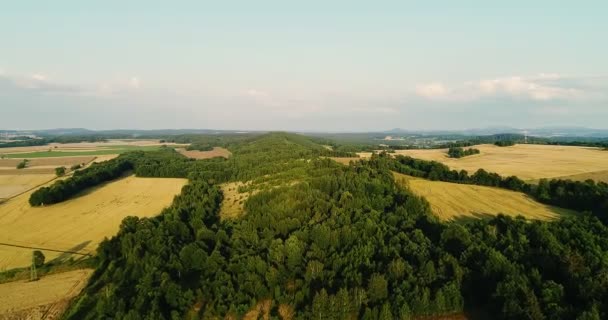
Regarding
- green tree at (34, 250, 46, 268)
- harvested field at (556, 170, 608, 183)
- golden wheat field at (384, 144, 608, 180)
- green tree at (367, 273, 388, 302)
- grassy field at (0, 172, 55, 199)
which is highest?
golden wheat field at (384, 144, 608, 180)

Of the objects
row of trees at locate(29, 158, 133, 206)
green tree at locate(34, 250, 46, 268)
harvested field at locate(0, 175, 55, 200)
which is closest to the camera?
green tree at locate(34, 250, 46, 268)

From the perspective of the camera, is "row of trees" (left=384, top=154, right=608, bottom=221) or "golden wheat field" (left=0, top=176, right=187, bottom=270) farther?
"row of trees" (left=384, top=154, right=608, bottom=221)

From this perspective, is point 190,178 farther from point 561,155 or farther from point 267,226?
point 561,155

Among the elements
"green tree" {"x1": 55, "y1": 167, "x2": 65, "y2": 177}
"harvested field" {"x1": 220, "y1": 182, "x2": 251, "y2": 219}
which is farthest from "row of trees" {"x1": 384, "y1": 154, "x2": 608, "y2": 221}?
"green tree" {"x1": 55, "y1": 167, "x2": 65, "y2": 177}

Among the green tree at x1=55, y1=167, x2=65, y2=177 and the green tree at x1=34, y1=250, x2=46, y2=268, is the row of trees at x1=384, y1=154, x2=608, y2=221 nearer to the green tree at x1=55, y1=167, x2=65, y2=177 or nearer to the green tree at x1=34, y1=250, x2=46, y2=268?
the green tree at x1=34, y1=250, x2=46, y2=268

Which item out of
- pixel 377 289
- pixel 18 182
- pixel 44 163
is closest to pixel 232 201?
pixel 377 289

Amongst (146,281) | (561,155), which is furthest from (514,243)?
(561,155)

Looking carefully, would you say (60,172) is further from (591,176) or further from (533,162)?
(591,176)
